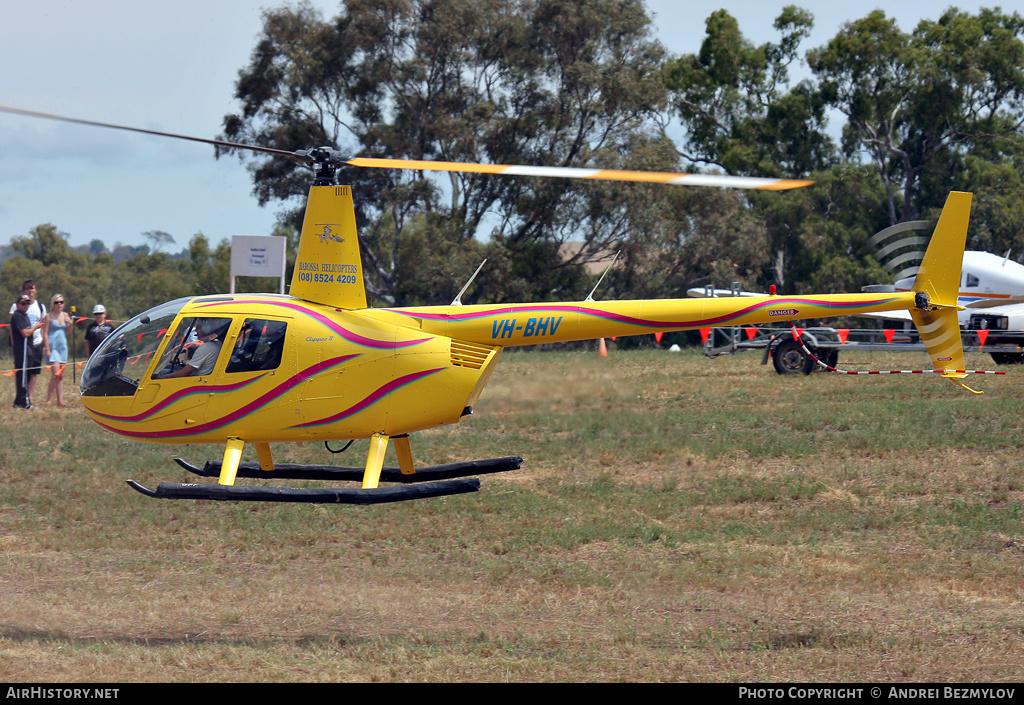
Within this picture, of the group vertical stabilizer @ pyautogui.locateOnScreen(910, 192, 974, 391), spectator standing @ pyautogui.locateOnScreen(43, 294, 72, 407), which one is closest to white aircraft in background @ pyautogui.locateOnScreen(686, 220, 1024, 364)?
vertical stabilizer @ pyautogui.locateOnScreen(910, 192, 974, 391)

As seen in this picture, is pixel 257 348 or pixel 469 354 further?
pixel 469 354

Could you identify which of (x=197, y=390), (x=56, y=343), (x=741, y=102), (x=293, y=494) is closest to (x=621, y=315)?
(x=293, y=494)

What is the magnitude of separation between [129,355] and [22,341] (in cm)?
1093

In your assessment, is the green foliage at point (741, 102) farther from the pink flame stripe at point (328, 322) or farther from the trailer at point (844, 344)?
the pink flame stripe at point (328, 322)

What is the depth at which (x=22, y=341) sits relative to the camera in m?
17.2

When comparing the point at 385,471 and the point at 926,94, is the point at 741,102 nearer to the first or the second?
the point at 926,94

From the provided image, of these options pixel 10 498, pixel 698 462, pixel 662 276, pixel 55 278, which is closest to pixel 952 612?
pixel 698 462

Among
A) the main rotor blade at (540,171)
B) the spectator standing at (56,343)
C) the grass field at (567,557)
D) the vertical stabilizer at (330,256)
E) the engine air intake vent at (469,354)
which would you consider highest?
the main rotor blade at (540,171)

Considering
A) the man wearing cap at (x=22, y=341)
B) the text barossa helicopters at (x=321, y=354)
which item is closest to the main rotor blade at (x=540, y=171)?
the text barossa helicopters at (x=321, y=354)

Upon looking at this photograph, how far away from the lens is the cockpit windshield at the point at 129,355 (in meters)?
7.79

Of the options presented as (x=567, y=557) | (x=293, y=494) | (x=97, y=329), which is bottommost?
(x=567, y=557)

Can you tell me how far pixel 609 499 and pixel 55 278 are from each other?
132 ft

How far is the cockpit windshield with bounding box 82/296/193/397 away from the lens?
307 inches

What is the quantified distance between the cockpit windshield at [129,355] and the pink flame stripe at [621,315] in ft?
6.00
